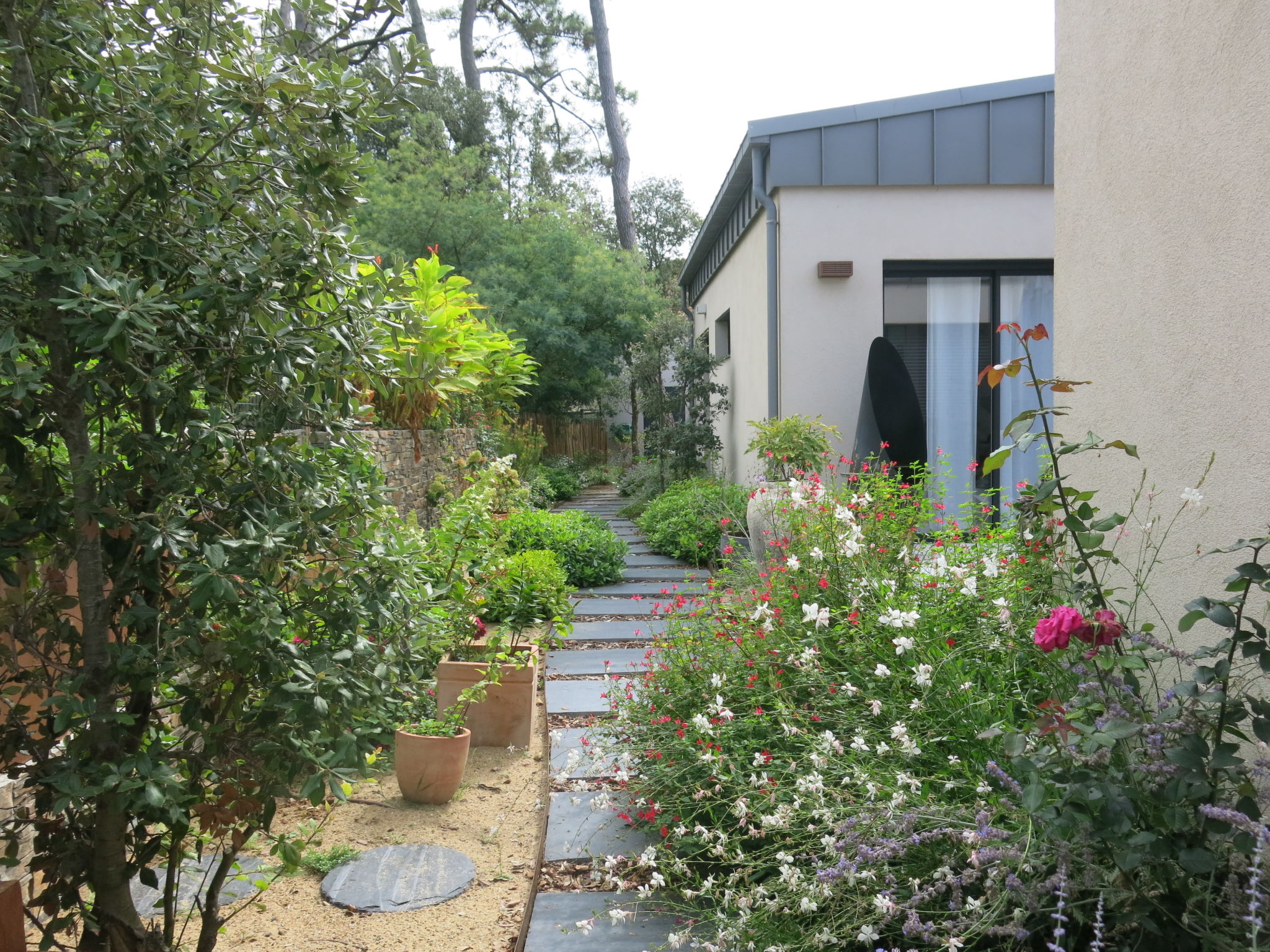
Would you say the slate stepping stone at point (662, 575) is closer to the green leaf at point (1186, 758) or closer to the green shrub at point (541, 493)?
the green shrub at point (541, 493)

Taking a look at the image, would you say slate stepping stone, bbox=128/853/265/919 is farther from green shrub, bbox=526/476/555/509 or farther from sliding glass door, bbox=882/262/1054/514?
green shrub, bbox=526/476/555/509

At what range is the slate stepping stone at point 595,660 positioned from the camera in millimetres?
5176

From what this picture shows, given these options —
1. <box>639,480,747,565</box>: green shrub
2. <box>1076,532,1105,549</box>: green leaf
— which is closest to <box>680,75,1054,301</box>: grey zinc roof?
<box>639,480,747,565</box>: green shrub

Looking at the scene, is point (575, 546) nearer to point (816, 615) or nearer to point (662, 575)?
point (662, 575)

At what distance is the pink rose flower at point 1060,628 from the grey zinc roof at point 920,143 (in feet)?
20.8

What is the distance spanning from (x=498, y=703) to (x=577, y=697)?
634 millimetres

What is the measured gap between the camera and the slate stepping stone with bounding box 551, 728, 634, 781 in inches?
127

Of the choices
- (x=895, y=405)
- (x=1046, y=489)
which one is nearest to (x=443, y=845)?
(x=1046, y=489)

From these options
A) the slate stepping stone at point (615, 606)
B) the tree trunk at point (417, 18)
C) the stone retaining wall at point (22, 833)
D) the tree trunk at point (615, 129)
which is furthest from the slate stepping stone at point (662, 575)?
the tree trunk at point (417, 18)

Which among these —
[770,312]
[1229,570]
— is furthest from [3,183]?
[770,312]

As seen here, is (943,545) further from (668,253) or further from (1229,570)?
(668,253)

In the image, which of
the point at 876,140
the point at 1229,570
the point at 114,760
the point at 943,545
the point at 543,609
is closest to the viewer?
the point at 114,760

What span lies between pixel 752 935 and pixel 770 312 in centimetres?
651

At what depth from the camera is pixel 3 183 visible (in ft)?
4.94
